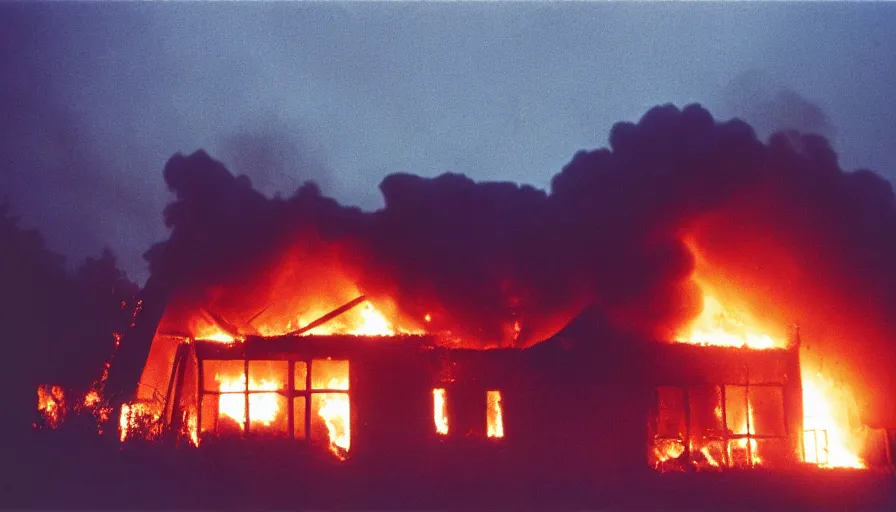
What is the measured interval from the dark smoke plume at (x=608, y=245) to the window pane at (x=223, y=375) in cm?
Answer: 367

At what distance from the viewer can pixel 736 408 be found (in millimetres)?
24141

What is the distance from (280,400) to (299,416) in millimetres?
675

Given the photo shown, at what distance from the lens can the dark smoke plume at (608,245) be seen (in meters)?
26.6

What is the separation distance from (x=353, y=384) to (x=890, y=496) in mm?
14131

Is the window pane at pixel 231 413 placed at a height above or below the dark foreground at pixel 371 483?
above

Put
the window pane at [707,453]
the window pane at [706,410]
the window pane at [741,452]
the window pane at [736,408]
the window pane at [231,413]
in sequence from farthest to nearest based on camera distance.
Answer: the window pane at [736,408] < the window pane at [741,452] < the window pane at [706,410] < the window pane at [707,453] < the window pane at [231,413]

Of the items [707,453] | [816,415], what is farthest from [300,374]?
[816,415]

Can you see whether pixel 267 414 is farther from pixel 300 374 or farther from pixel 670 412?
pixel 670 412

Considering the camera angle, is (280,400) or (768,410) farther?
(768,410)

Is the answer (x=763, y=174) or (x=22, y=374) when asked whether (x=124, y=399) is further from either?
(x=763, y=174)

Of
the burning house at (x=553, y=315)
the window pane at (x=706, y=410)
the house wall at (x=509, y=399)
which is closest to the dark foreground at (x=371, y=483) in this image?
the house wall at (x=509, y=399)

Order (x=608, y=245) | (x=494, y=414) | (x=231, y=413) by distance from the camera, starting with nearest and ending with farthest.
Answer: (x=231, y=413) < (x=494, y=414) < (x=608, y=245)

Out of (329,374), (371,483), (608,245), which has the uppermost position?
(608,245)

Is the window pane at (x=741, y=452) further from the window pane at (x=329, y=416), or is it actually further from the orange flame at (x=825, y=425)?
the window pane at (x=329, y=416)
